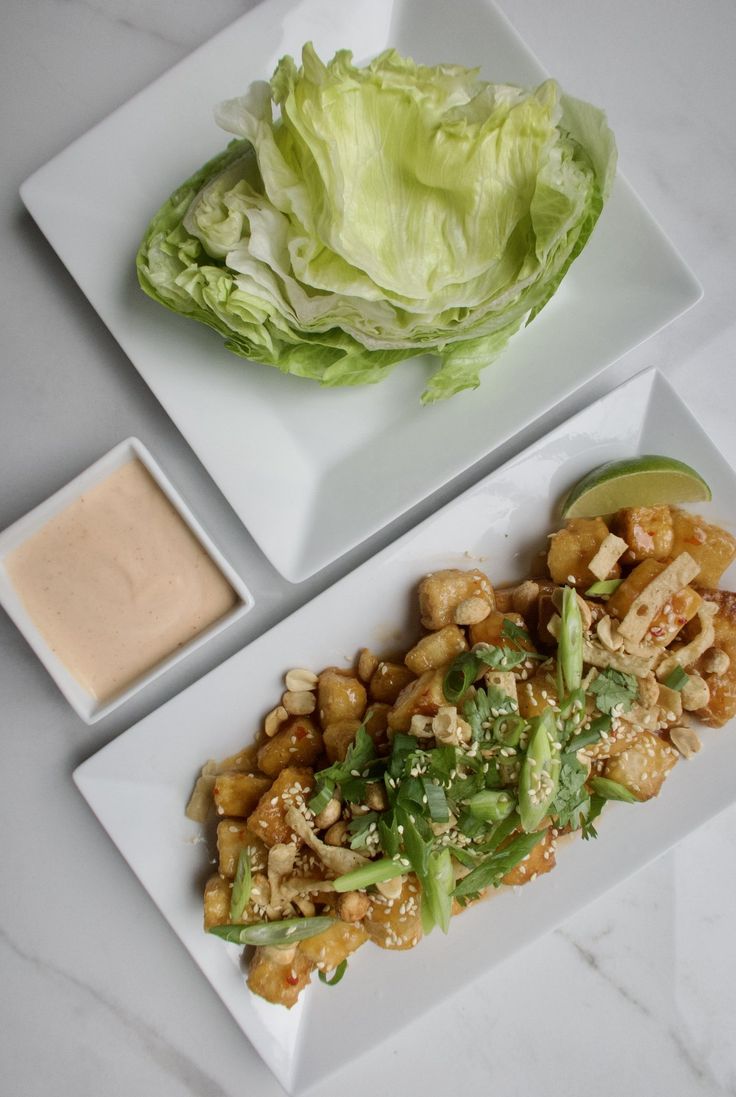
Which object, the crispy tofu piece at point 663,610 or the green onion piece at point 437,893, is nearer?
the green onion piece at point 437,893

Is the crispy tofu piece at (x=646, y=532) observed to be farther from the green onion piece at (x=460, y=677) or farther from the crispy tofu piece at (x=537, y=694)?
the green onion piece at (x=460, y=677)

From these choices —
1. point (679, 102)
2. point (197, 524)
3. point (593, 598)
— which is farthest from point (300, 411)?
point (679, 102)

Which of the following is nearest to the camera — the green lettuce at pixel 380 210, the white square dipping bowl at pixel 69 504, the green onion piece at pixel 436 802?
the green lettuce at pixel 380 210

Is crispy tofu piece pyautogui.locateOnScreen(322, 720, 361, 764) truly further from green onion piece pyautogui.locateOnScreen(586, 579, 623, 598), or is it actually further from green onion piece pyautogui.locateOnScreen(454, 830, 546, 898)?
green onion piece pyautogui.locateOnScreen(586, 579, 623, 598)

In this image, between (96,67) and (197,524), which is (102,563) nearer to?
(197,524)

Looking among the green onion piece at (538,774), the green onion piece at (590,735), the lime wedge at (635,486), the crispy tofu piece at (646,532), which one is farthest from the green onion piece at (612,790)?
the lime wedge at (635,486)

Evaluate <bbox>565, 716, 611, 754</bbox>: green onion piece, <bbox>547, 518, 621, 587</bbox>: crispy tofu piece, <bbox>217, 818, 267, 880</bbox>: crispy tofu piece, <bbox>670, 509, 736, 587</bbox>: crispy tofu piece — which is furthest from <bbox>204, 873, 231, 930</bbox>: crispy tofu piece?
<bbox>670, 509, 736, 587</bbox>: crispy tofu piece
